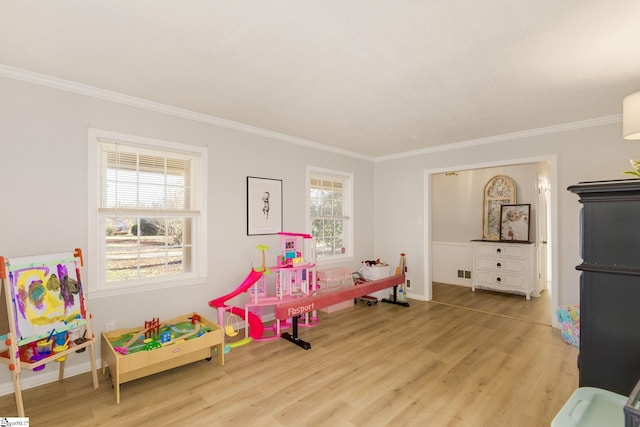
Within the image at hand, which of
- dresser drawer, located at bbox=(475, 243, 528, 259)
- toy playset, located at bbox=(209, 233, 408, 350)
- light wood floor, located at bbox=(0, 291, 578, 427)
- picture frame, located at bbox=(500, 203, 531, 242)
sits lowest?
light wood floor, located at bbox=(0, 291, 578, 427)

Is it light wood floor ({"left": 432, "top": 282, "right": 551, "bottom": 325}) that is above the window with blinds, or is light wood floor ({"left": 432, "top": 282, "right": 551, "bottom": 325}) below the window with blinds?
below

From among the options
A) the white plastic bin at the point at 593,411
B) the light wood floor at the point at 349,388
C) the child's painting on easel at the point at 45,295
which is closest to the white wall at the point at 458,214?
the light wood floor at the point at 349,388

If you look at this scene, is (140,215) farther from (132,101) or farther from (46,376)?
(46,376)

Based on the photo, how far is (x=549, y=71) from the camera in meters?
2.45

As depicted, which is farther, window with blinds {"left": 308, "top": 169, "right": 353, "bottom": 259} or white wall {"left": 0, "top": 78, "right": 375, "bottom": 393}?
window with blinds {"left": 308, "top": 169, "right": 353, "bottom": 259}

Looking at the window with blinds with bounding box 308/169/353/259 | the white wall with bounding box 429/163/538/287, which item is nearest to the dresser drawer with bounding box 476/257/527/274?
the white wall with bounding box 429/163/538/287

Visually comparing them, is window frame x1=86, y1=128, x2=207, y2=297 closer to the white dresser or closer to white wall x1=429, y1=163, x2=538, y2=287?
white wall x1=429, y1=163, x2=538, y2=287

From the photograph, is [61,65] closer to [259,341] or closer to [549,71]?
[259,341]

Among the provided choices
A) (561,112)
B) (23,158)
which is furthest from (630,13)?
(23,158)

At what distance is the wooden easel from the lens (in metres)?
2.10

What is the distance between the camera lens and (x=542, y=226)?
568 cm

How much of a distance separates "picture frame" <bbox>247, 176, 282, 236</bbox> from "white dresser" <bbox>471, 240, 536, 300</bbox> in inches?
152

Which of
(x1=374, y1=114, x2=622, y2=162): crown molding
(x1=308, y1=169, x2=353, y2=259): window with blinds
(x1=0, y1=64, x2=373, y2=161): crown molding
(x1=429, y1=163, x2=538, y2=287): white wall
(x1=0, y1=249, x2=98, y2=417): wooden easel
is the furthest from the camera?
(x1=429, y1=163, x2=538, y2=287): white wall

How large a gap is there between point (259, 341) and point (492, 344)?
8.46ft
